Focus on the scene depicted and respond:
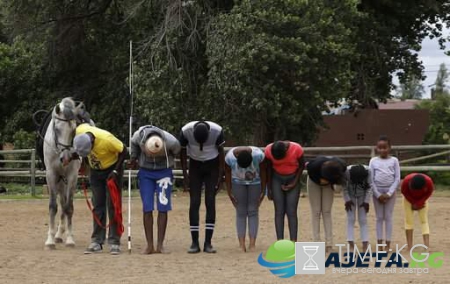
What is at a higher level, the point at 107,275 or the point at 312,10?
the point at 312,10

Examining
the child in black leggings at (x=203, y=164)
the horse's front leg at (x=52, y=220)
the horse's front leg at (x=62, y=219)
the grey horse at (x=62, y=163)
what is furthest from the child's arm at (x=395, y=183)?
the horse's front leg at (x=62, y=219)

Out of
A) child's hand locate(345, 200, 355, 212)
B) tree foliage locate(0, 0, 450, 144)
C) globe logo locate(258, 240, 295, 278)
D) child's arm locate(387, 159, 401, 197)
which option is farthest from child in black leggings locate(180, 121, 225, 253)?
tree foliage locate(0, 0, 450, 144)

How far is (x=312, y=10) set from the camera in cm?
2092

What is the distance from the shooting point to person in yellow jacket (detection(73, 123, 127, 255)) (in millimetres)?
11203

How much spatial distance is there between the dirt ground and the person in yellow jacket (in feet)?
0.79

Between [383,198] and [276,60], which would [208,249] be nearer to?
[383,198]

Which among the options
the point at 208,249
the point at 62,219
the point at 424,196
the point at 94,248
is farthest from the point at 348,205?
the point at 62,219

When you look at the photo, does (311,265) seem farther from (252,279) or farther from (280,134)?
(280,134)

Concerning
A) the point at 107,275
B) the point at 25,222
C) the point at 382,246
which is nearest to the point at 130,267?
the point at 107,275

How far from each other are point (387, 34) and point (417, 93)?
93.0 metres

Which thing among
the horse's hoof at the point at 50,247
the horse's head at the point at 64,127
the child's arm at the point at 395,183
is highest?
the horse's head at the point at 64,127

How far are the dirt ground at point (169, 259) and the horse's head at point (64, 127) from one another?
1374 mm

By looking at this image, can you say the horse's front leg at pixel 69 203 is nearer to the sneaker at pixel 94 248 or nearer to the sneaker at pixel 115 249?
the sneaker at pixel 94 248

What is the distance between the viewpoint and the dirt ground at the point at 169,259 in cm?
880
